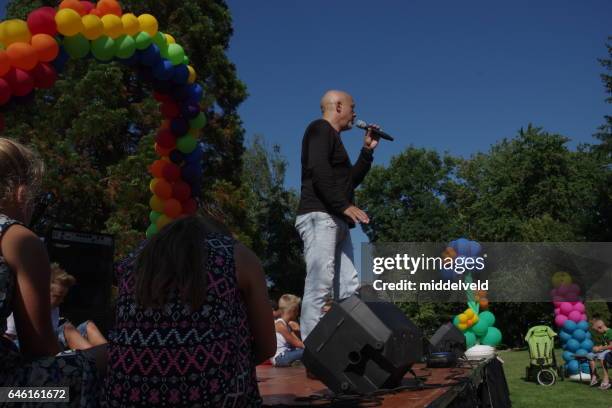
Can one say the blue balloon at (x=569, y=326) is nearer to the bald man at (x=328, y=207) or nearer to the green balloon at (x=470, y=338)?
the green balloon at (x=470, y=338)

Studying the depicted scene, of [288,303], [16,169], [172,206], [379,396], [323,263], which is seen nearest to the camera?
[16,169]

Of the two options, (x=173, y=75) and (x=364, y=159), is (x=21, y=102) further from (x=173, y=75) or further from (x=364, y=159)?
(x=364, y=159)

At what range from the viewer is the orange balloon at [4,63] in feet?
13.8

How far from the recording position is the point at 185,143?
216 inches

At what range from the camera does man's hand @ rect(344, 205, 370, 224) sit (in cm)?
316

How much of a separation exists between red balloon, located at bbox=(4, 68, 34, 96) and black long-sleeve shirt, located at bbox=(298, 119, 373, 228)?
2.25 meters

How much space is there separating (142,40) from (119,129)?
31.5ft

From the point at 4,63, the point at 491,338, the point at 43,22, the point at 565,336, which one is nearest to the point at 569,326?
the point at 565,336

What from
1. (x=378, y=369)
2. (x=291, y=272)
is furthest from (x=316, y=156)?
(x=291, y=272)

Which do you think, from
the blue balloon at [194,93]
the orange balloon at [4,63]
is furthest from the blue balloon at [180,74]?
the orange balloon at [4,63]

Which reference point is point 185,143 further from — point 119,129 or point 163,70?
point 119,129

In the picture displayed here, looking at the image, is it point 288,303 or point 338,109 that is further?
point 288,303

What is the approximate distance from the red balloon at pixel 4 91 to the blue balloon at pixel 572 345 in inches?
409

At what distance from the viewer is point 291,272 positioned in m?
21.8
